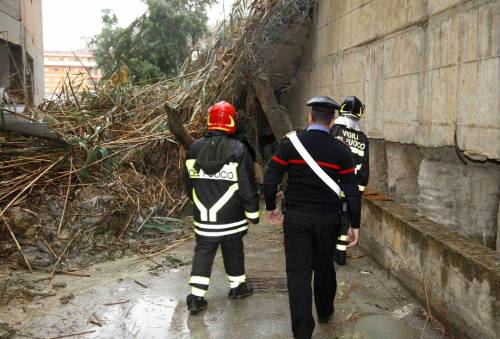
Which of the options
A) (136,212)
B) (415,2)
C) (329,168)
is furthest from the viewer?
(136,212)

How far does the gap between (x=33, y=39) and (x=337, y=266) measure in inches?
417

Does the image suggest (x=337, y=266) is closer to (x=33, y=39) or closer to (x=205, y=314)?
(x=205, y=314)

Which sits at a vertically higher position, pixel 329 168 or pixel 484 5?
pixel 484 5

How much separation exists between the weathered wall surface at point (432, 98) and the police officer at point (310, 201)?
107 cm

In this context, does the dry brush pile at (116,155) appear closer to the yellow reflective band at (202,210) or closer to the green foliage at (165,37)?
the yellow reflective band at (202,210)

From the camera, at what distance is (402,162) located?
519 cm

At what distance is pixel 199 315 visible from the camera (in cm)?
399

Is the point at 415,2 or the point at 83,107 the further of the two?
the point at 83,107

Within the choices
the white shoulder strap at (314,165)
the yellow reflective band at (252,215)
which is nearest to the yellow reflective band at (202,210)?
the yellow reflective band at (252,215)

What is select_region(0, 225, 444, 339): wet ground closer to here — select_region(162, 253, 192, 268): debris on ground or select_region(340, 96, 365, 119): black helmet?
select_region(162, 253, 192, 268): debris on ground

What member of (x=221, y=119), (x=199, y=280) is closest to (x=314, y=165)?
(x=221, y=119)

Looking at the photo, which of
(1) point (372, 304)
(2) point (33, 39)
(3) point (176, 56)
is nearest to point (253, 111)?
(1) point (372, 304)

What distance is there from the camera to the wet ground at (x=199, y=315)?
12.0 feet

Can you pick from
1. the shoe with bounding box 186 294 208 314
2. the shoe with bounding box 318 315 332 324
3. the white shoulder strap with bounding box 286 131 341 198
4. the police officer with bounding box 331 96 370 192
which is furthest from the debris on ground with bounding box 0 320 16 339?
the police officer with bounding box 331 96 370 192
